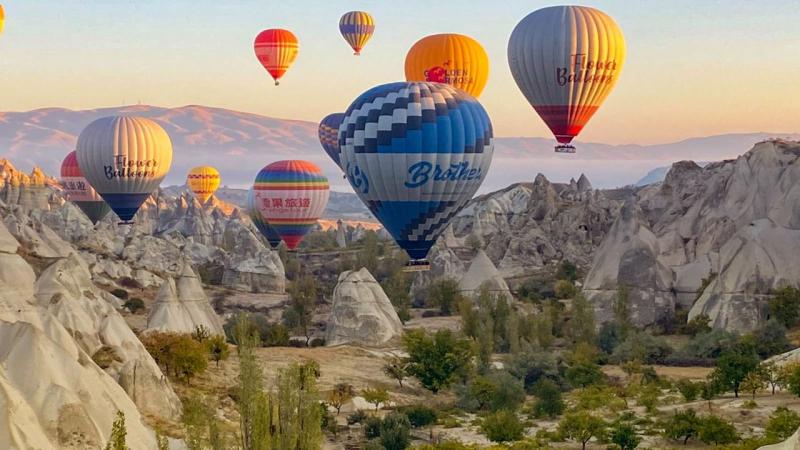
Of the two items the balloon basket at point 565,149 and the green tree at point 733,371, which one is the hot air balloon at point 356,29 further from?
the green tree at point 733,371

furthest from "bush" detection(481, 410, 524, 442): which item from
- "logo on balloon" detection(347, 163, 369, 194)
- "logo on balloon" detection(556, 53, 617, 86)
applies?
"logo on balloon" detection(556, 53, 617, 86)

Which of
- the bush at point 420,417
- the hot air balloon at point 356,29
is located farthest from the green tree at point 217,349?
the hot air balloon at point 356,29

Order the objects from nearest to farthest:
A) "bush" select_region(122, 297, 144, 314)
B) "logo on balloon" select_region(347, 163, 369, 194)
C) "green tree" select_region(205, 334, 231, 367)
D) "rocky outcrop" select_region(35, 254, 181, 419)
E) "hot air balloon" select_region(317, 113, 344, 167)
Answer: "rocky outcrop" select_region(35, 254, 181, 419) → "green tree" select_region(205, 334, 231, 367) → "logo on balloon" select_region(347, 163, 369, 194) → "bush" select_region(122, 297, 144, 314) → "hot air balloon" select_region(317, 113, 344, 167)

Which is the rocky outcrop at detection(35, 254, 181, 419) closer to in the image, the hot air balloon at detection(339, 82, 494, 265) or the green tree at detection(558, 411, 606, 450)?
the green tree at detection(558, 411, 606, 450)

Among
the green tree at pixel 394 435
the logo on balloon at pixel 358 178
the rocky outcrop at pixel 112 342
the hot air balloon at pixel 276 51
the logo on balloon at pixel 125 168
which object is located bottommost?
the green tree at pixel 394 435

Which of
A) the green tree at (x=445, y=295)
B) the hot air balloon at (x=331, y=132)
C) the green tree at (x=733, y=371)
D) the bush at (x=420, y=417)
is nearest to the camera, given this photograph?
the bush at (x=420, y=417)

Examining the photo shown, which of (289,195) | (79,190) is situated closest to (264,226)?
(289,195)
